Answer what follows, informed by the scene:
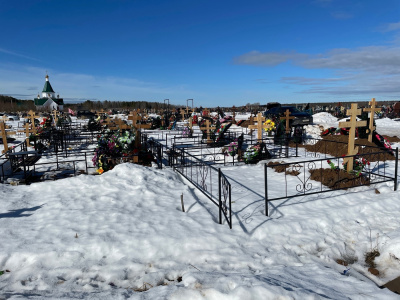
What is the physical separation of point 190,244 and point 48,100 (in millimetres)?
91106

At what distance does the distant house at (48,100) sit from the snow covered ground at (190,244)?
83955mm

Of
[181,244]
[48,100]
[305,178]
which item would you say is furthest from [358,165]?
[48,100]

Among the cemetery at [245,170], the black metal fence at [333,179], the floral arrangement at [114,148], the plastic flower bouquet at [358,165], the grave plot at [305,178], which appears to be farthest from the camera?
the floral arrangement at [114,148]

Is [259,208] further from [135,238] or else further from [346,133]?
[346,133]

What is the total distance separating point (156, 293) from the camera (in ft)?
11.4

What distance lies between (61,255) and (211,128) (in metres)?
14.5

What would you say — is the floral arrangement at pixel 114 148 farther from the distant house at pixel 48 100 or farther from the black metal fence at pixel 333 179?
the distant house at pixel 48 100

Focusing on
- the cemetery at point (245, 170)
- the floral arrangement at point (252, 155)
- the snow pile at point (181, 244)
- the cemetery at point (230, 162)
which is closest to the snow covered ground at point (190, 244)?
the snow pile at point (181, 244)

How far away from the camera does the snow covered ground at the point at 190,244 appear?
355 centimetres

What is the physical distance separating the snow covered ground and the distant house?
275 ft

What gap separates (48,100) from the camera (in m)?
82.0

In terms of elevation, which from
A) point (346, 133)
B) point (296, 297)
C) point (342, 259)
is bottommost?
point (342, 259)

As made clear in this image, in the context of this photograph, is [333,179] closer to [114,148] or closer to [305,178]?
[305,178]

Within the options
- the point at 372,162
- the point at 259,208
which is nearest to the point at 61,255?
the point at 259,208
